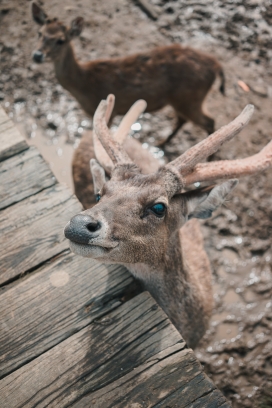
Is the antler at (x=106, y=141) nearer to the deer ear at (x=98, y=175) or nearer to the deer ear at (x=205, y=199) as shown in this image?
the deer ear at (x=98, y=175)

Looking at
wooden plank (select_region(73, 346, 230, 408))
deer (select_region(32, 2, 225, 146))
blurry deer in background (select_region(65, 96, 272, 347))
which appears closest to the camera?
wooden plank (select_region(73, 346, 230, 408))

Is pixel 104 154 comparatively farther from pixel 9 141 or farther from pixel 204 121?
pixel 204 121

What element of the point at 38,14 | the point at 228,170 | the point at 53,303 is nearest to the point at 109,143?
the point at 228,170

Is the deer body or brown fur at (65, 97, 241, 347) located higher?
brown fur at (65, 97, 241, 347)

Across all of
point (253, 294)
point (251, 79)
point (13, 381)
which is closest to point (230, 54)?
point (251, 79)

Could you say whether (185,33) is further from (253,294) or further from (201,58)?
(253,294)

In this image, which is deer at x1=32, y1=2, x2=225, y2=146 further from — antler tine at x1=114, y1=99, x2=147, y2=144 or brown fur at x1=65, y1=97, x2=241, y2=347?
brown fur at x1=65, y1=97, x2=241, y2=347

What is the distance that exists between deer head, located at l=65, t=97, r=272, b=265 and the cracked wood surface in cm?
23

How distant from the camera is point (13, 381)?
1.97m

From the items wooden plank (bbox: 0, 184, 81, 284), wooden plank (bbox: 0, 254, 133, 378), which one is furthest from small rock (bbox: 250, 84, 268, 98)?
wooden plank (bbox: 0, 254, 133, 378)

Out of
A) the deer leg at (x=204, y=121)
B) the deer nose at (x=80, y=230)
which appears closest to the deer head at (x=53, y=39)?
the deer leg at (x=204, y=121)

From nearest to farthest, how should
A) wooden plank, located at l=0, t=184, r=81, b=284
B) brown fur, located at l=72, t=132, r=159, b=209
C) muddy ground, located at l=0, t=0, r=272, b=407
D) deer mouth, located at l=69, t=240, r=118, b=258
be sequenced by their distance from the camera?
deer mouth, located at l=69, t=240, r=118, b=258 < wooden plank, located at l=0, t=184, r=81, b=284 < brown fur, located at l=72, t=132, r=159, b=209 < muddy ground, located at l=0, t=0, r=272, b=407

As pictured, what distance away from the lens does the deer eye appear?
242 cm

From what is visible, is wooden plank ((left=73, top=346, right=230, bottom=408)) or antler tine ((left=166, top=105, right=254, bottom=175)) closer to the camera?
wooden plank ((left=73, top=346, right=230, bottom=408))
